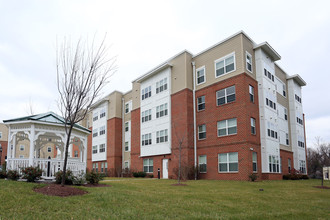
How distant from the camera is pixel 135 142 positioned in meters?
34.8

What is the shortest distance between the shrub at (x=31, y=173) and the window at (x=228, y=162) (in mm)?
15478

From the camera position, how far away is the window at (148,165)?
1235 inches

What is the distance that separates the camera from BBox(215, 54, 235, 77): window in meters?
24.6

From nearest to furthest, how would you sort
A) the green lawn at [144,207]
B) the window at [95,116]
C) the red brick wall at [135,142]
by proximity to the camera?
the green lawn at [144,207]
the red brick wall at [135,142]
the window at [95,116]

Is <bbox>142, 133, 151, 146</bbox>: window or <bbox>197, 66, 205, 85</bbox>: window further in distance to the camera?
<bbox>142, 133, 151, 146</bbox>: window

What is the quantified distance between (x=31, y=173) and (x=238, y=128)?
16.1m

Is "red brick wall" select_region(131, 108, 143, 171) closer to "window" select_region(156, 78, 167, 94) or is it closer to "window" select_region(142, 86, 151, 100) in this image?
"window" select_region(142, 86, 151, 100)

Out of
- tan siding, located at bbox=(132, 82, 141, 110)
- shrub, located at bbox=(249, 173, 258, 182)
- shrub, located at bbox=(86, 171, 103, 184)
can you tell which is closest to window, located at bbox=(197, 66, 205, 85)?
tan siding, located at bbox=(132, 82, 141, 110)

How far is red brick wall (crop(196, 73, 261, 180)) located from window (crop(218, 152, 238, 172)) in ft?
1.20

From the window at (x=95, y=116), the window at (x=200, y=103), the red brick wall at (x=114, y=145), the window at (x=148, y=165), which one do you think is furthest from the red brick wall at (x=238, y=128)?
the window at (x=95, y=116)

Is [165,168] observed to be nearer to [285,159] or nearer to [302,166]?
[285,159]

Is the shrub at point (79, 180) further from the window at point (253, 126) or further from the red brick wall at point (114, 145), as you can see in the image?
the red brick wall at point (114, 145)

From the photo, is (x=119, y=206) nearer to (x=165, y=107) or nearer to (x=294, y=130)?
(x=165, y=107)

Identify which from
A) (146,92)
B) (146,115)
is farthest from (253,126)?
(146,92)
